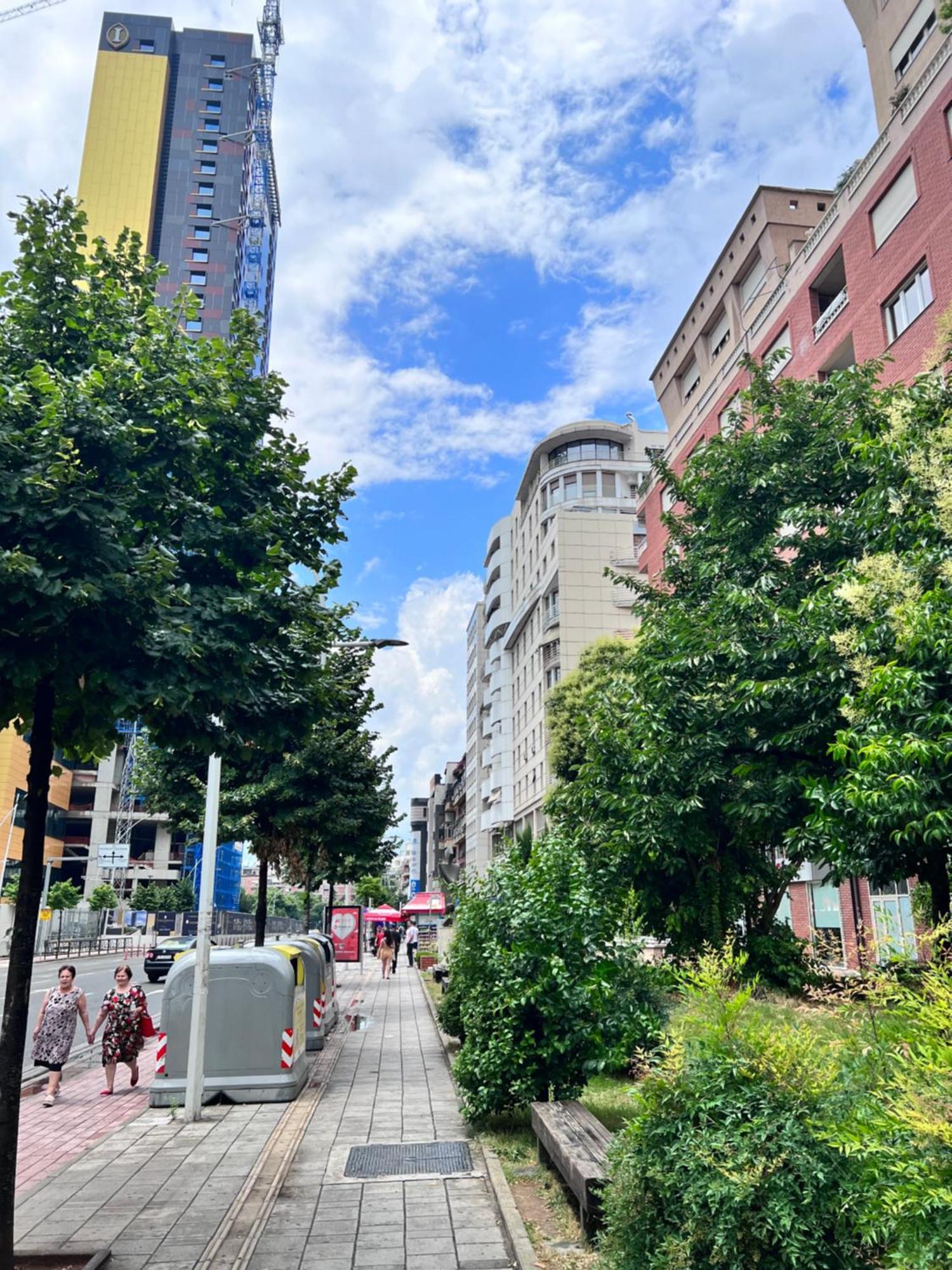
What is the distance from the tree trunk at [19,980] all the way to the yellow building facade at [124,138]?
4302 inches

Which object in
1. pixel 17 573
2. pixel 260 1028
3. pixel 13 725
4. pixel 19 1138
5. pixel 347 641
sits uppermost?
pixel 347 641

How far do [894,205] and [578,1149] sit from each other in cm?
2109

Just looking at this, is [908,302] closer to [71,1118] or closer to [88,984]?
[71,1118]

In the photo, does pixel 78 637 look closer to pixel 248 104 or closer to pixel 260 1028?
pixel 260 1028

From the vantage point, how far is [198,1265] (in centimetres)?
592

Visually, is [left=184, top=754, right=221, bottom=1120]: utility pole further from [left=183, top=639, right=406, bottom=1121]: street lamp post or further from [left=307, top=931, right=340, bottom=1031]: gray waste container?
[left=307, top=931, right=340, bottom=1031]: gray waste container

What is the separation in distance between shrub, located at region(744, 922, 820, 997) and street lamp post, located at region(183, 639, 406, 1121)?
29.2ft

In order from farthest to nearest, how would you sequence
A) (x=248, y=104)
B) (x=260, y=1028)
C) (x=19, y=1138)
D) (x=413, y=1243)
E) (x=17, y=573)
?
1. (x=248, y=104)
2. (x=260, y=1028)
3. (x=19, y=1138)
4. (x=413, y=1243)
5. (x=17, y=573)

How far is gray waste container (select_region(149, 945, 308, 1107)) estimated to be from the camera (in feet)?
36.6

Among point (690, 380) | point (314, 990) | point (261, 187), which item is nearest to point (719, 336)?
point (690, 380)

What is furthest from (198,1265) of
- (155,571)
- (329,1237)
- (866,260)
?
(866,260)

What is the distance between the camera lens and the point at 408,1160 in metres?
8.56

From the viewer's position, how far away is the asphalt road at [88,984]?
1958cm

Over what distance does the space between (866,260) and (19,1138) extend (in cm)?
2262
